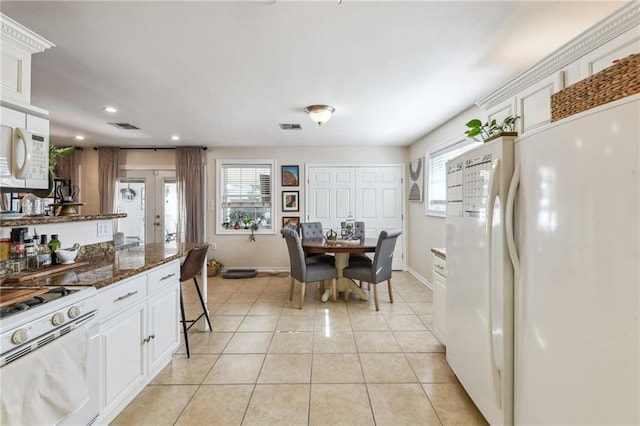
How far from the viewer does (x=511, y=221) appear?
1.31 meters

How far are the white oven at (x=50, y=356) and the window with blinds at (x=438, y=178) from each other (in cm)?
395

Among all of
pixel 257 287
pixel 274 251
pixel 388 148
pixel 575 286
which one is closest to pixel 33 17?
pixel 575 286

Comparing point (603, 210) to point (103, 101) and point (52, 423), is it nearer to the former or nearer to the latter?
point (52, 423)

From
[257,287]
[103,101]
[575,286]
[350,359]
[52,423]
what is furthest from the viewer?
[257,287]

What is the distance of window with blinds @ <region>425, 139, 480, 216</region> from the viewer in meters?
4.04

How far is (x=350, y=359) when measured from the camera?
2.38 meters

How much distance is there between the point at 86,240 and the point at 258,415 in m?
1.78

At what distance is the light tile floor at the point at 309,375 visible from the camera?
1.75 metres

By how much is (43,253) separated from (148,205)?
13.6ft

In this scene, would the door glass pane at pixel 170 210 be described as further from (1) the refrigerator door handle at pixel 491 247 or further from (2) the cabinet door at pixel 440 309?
(1) the refrigerator door handle at pixel 491 247

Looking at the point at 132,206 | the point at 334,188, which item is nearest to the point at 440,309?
the point at 334,188

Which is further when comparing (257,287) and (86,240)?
(257,287)

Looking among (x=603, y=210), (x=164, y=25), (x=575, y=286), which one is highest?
(x=164, y=25)

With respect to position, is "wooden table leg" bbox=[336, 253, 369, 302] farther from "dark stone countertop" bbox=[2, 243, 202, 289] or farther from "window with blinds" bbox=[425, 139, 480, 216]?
"dark stone countertop" bbox=[2, 243, 202, 289]
